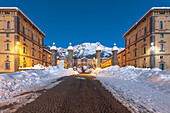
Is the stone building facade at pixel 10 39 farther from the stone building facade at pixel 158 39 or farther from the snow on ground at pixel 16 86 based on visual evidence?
the stone building facade at pixel 158 39

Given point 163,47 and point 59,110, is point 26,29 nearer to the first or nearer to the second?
point 59,110

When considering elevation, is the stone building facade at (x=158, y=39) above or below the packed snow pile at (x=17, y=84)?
above

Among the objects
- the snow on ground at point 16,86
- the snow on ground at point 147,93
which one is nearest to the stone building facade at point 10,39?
the snow on ground at point 16,86

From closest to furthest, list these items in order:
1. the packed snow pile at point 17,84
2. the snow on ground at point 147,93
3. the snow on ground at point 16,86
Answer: the snow on ground at point 147,93 < the snow on ground at point 16,86 < the packed snow pile at point 17,84

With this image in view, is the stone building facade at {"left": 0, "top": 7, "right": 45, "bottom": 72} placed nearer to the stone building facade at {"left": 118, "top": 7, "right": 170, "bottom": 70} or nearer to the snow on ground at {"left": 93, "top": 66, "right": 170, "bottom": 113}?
the snow on ground at {"left": 93, "top": 66, "right": 170, "bottom": 113}

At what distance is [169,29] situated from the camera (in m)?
21.1

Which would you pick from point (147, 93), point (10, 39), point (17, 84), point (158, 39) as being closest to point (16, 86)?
point (17, 84)

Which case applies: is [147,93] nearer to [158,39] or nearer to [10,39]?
[158,39]

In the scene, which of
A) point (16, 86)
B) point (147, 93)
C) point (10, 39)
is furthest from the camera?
point (10, 39)

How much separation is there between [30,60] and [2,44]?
25.1ft

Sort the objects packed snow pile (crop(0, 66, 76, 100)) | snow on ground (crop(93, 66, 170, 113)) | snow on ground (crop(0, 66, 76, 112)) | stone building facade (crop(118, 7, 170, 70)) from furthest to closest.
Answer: stone building facade (crop(118, 7, 170, 70)) < packed snow pile (crop(0, 66, 76, 100)) < snow on ground (crop(0, 66, 76, 112)) < snow on ground (crop(93, 66, 170, 113))

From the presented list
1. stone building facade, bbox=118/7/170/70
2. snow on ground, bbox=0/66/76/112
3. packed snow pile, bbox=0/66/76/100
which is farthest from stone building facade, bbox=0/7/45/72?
stone building facade, bbox=118/7/170/70

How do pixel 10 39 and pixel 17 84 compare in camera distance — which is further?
pixel 10 39

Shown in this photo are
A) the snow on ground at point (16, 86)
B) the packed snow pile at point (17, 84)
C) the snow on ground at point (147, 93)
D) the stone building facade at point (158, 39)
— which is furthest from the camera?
the stone building facade at point (158, 39)
